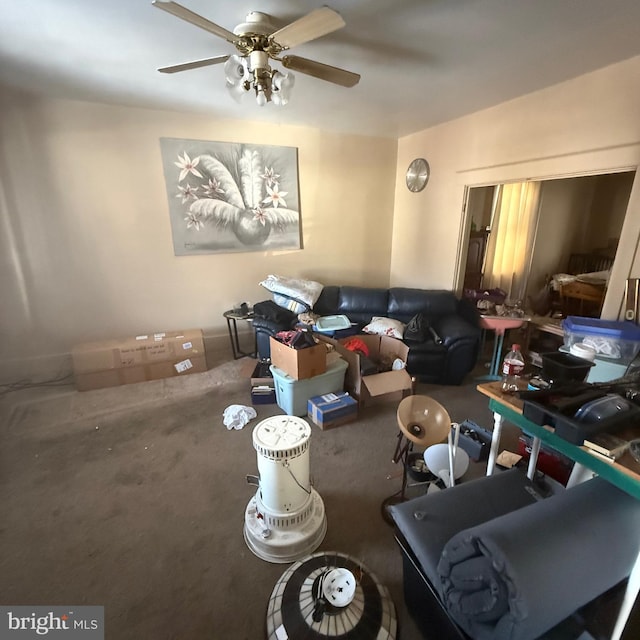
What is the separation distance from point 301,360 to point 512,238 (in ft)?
10.5

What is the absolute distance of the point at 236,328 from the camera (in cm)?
364

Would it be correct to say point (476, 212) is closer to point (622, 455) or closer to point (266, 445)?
point (622, 455)

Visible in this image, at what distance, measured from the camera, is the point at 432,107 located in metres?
3.01

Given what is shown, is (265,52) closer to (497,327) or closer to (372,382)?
(372,382)

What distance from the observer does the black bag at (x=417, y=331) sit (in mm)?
3078

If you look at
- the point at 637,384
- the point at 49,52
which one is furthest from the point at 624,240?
the point at 49,52

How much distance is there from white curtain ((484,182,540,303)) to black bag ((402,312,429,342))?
4.86 ft

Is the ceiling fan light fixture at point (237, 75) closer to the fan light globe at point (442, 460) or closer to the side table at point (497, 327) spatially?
the fan light globe at point (442, 460)

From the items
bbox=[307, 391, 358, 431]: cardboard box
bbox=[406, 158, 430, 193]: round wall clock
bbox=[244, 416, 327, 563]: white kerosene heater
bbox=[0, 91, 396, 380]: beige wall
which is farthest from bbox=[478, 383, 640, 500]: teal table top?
bbox=[406, 158, 430, 193]: round wall clock

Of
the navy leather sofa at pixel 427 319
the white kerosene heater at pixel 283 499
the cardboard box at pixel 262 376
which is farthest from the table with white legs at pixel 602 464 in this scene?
the cardboard box at pixel 262 376

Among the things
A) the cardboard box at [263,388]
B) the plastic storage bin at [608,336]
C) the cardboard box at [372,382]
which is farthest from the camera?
the cardboard box at [263,388]

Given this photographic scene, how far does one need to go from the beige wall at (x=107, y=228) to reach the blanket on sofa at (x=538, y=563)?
3.35m

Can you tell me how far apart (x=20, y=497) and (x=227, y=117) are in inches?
138

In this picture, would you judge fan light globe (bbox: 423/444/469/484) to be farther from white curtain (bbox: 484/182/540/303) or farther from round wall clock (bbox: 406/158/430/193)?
round wall clock (bbox: 406/158/430/193)
